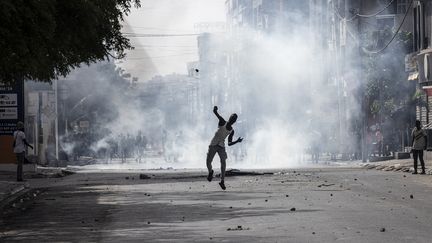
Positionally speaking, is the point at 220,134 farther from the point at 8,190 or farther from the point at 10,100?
the point at 10,100

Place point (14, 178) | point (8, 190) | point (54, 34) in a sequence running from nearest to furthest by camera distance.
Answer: point (54, 34) → point (8, 190) → point (14, 178)

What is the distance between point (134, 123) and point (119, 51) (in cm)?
12220

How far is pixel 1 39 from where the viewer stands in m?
20.2

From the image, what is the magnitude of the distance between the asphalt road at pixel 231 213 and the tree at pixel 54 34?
298cm

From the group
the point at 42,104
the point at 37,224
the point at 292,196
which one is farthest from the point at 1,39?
the point at 42,104

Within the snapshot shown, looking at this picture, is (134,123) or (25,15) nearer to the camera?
(25,15)

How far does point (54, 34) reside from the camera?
23.4 metres

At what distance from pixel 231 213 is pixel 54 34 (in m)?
6.78

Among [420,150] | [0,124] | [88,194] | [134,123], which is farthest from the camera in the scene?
[134,123]

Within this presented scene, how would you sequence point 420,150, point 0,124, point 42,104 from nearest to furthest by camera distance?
point 420,150
point 0,124
point 42,104

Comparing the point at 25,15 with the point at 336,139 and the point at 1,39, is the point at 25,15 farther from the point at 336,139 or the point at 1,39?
the point at 336,139

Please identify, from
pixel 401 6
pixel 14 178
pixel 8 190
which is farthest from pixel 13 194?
pixel 401 6

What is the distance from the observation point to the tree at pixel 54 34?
789 inches

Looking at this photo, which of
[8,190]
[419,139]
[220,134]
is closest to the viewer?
[220,134]
